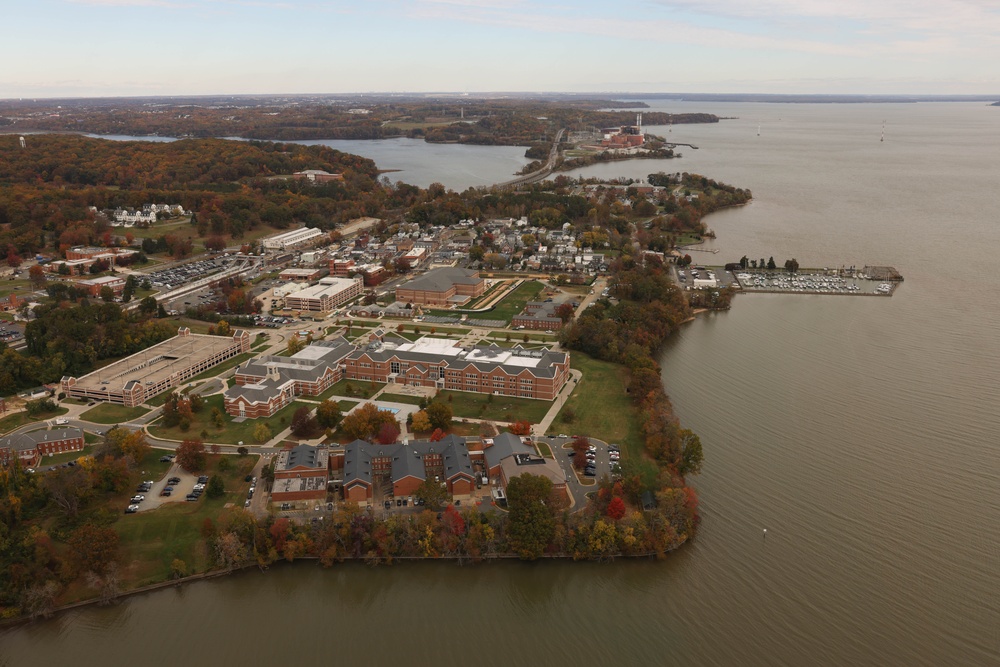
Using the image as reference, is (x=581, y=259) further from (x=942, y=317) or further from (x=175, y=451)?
(x=175, y=451)

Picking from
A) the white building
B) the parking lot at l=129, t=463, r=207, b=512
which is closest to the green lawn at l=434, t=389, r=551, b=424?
the parking lot at l=129, t=463, r=207, b=512

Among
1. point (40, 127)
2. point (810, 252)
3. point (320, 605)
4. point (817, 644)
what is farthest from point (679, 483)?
point (40, 127)

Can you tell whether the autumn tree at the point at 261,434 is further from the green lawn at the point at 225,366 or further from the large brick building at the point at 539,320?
the large brick building at the point at 539,320

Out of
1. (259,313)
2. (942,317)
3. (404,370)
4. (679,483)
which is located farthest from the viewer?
(259,313)

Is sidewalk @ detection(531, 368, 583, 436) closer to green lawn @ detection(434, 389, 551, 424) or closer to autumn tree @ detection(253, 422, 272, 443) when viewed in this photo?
green lawn @ detection(434, 389, 551, 424)

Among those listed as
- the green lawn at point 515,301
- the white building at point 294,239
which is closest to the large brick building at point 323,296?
the green lawn at point 515,301


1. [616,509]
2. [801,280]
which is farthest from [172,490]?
[801,280]

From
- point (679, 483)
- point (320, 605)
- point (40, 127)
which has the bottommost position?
point (320, 605)

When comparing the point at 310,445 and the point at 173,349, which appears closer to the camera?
the point at 310,445
